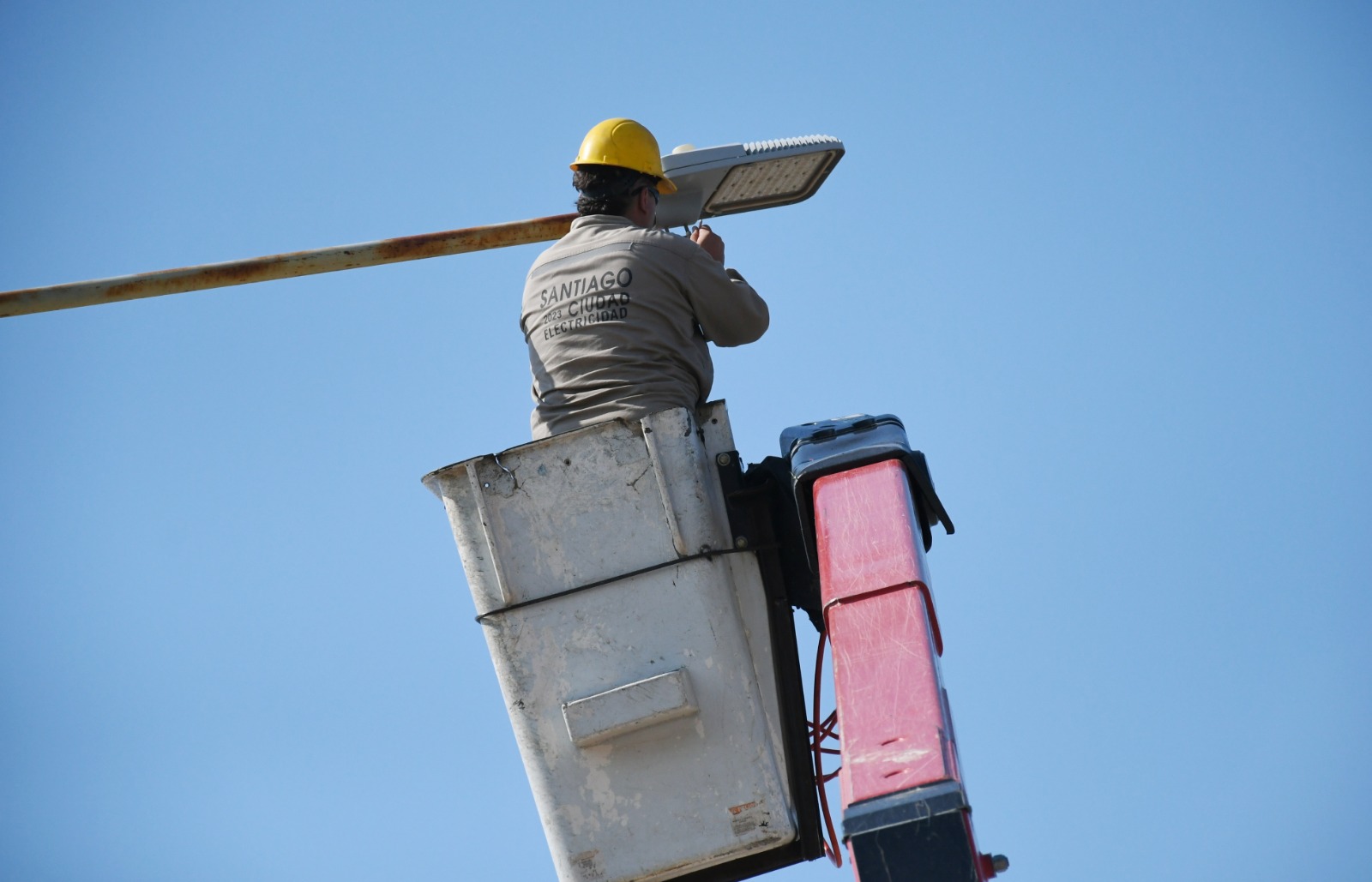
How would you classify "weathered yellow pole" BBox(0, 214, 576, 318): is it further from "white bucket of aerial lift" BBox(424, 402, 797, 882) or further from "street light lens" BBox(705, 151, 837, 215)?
"white bucket of aerial lift" BBox(424, 402, 797, 882)

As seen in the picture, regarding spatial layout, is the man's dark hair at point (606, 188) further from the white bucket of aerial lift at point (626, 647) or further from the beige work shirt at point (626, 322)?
the white bucket of aerial lift at point (626, 647)

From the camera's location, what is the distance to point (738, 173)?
23.5 ft

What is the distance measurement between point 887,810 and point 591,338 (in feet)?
8.83

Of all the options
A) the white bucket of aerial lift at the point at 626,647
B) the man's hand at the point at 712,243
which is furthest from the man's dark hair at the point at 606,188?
the white bucket of aerial lift at the point at 626,647

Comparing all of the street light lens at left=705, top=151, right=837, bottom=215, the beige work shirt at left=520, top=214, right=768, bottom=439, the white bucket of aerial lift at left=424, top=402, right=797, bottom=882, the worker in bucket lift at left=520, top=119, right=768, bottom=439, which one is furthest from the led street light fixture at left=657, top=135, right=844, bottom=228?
the white bucket of aerial lift at left=424, top=402, right=797, bottom=882

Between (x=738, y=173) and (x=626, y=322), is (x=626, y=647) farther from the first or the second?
(x=738, y=173)

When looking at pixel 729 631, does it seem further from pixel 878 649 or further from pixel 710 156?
pixel 710 156

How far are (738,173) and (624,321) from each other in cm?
117

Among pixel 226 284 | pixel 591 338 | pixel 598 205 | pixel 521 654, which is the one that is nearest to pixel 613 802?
pixel 521 654

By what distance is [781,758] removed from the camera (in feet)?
19.3

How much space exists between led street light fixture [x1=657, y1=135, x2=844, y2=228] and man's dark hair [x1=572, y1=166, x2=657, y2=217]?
0.25 metres

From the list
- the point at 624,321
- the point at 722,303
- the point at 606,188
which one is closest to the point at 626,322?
the point at 624,321

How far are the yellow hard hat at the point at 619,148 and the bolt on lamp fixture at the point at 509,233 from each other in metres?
0.14

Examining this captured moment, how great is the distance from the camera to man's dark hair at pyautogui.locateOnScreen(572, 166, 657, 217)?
680cm
